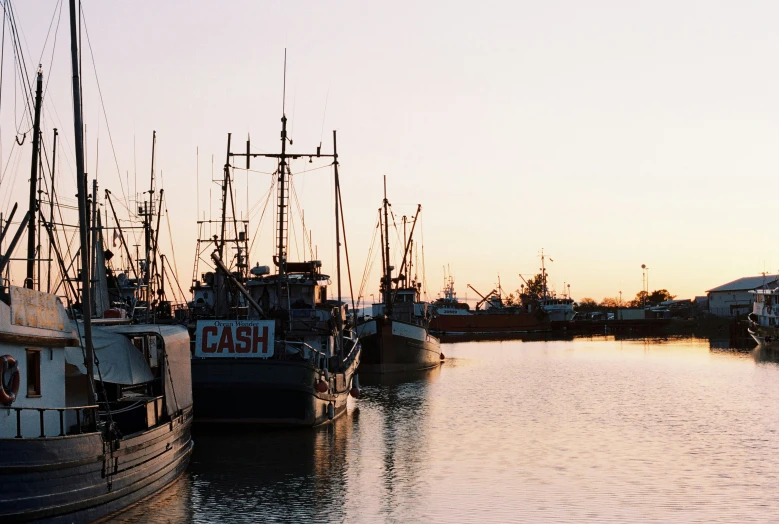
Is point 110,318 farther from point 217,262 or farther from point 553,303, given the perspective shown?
point 553,303

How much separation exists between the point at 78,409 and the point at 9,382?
2.20 metres

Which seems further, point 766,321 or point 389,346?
point 766,321

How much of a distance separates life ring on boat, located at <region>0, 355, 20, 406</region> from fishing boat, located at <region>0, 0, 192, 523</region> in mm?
26

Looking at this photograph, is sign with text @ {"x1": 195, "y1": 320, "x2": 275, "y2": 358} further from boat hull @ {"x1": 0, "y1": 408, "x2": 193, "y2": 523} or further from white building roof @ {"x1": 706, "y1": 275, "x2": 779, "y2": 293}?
white building roof @ {"x1": 706, "y1": 275, "x2": 779, "y2": 293}

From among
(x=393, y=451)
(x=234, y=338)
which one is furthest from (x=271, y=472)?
(x=234, y=338)

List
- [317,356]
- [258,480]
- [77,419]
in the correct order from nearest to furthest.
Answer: [77,419], [258,480], [317,356]

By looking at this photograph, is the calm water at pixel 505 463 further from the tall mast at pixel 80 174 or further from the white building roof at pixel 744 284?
the white building roof at pixel 744 284

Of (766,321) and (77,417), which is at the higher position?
(766,321)

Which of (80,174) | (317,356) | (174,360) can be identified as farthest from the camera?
(317,356)

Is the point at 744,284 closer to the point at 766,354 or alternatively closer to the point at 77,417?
the point at 766,354

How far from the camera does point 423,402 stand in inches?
1934

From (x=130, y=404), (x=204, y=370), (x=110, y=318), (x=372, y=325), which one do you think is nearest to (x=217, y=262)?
(x=204, y=370)

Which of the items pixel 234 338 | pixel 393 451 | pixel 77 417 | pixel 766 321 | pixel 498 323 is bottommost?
pixel 393 451

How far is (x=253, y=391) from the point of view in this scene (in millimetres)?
33219
